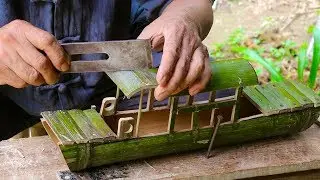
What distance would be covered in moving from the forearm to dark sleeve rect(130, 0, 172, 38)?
0.07m

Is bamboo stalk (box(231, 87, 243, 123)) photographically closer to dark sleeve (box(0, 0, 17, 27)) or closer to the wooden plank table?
the wooden plank table

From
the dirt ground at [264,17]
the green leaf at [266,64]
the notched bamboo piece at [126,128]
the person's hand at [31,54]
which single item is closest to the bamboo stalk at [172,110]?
the notched bamboo piece at [126,128]

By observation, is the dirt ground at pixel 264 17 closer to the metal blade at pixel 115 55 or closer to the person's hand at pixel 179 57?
A: the person's hand at pixel 179 57

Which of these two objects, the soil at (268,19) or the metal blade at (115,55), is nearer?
the metal blade at (115,55)

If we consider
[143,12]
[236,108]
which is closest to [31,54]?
[236,108]

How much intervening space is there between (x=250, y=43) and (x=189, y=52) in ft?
8.71

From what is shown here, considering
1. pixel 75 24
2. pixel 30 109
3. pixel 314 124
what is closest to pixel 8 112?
pixel 30 109

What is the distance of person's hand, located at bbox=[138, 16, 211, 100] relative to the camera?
5.18ft

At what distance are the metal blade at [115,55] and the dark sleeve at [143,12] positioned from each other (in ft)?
1.76

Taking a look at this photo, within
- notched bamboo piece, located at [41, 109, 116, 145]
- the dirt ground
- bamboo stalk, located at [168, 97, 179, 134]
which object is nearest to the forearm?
bamboo stalk, located at [168, 97, 179, 134]

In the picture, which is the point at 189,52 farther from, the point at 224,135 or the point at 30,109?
the point at 30,109

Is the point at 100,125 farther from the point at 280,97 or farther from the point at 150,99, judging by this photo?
the point at 280,97

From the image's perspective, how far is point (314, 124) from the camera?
2076 millimetres

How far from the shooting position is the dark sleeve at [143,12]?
7.11 feet
